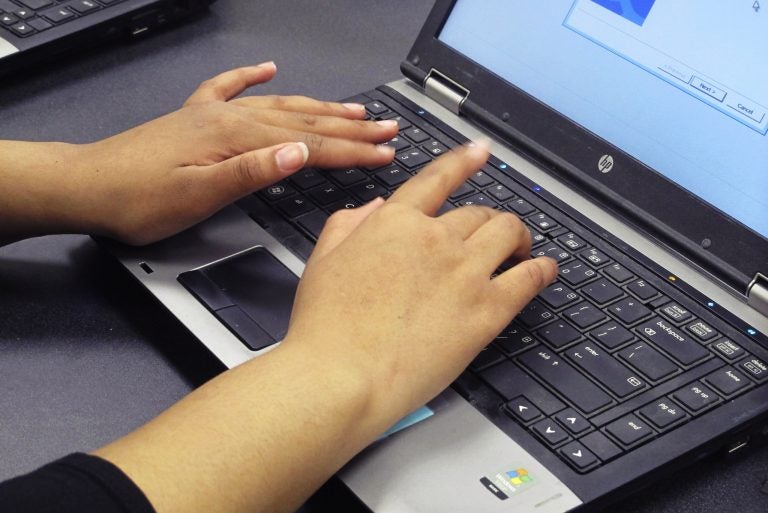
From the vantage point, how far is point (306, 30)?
122 cm

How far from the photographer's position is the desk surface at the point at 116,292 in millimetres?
732

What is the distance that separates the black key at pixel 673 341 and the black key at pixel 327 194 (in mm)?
276

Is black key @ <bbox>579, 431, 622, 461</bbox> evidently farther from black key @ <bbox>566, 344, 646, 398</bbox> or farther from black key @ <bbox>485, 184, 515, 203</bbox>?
black key @ <bbox>485, 184, 515, 203</bbox>

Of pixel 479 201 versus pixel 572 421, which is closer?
pixel 572 421

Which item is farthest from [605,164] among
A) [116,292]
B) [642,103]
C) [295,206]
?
[116,292]

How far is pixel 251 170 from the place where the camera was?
819 millimetres

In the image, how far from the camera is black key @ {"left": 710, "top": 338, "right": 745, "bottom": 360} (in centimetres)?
76

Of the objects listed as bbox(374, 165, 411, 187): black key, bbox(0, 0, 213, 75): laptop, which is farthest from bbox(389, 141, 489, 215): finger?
bbox(0, 0, 213, 75): laptop

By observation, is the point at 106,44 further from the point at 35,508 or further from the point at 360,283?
the point at 35,508

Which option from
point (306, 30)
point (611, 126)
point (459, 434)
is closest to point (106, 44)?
point (306, 30)

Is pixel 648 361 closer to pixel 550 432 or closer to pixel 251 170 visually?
pixel 550 432

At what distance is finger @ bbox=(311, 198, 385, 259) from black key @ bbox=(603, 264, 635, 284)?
0.61 ft

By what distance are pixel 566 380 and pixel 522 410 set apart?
4cm

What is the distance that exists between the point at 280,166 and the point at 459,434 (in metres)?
0.26
